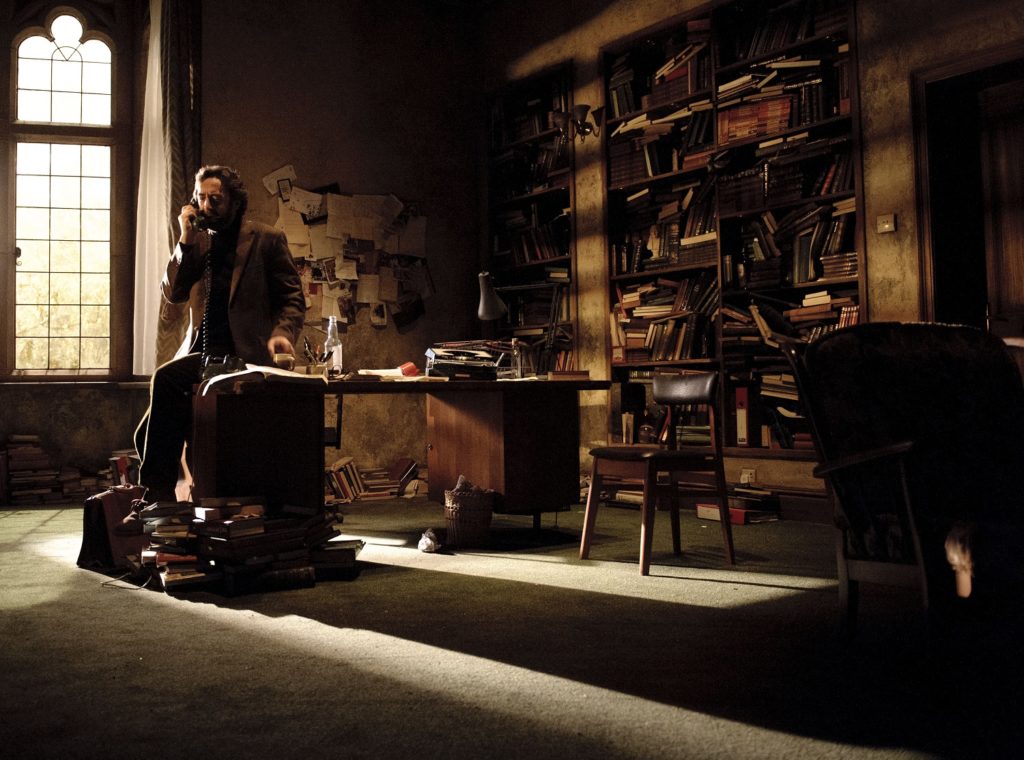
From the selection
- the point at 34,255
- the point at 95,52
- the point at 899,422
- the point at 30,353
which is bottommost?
the point at 899,422

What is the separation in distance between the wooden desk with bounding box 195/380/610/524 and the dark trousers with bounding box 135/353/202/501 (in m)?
0.22

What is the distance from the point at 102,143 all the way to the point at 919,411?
622 centimetres

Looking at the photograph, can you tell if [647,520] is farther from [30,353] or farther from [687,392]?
[30,353]

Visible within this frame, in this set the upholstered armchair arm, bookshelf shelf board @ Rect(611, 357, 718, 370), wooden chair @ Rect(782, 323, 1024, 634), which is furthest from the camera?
bookshelf shelf board @ Rect(611, 357, 718, 370)

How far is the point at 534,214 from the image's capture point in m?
6.95

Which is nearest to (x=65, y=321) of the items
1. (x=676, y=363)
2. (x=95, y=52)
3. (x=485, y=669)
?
(x=95, y=52)

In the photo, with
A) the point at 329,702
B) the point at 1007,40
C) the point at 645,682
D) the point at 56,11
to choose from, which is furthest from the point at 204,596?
the point at 56,11

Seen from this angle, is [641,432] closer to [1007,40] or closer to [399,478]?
[399,478]

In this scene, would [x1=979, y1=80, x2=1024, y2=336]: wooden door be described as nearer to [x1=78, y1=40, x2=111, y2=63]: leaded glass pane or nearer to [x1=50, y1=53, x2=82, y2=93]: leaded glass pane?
[x1=78, y1=40, x2=111, y2=63]: leaded glass pane

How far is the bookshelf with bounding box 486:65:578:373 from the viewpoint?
6.66 m

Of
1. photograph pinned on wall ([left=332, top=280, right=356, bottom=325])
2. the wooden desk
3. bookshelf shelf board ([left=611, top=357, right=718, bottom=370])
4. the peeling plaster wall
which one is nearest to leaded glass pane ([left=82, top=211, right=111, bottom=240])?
photograph pinned on wall ([left=332, top=280, right=356, bottom=325])

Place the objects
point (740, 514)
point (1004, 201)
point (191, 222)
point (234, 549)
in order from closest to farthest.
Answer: point (234, 549)
point (191, 222)
point (1004, 201)
point (740, 514)

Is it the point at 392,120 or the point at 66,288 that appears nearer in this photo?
the point at 66,288

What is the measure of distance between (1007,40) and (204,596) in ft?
14.3
